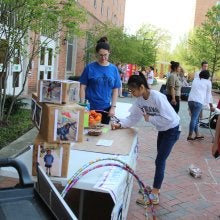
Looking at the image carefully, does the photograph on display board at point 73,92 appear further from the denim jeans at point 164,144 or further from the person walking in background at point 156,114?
the denim jeans at point 164,144

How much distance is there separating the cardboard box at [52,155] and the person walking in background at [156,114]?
56.3 inches

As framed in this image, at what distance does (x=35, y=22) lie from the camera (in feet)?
25.5

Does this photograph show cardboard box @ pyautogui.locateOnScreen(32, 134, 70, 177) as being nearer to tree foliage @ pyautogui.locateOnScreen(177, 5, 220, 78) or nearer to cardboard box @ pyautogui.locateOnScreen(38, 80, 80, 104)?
cardboard box @ pyautogui.locateOnScreen(38, 80, 80, 104)

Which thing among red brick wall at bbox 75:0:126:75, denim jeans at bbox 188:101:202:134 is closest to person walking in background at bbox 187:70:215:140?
denim jeans at bbox 188:101:202:134

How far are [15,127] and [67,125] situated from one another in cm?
574

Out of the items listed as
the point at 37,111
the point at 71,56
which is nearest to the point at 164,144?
the point at 37,111

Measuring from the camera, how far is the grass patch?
24.1ft

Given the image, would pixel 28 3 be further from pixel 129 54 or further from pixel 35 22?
pixel 129 54

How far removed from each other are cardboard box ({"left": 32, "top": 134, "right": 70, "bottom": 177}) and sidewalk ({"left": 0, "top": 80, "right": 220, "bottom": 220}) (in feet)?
5.62

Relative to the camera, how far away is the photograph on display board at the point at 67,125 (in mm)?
2812

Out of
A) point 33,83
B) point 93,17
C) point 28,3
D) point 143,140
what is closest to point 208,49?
point 93,17

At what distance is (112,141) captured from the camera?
12.8ft

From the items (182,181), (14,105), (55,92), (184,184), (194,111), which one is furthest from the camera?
(14,105)

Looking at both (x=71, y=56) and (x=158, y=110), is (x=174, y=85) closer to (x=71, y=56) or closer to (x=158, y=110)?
(x=158, y=110)
